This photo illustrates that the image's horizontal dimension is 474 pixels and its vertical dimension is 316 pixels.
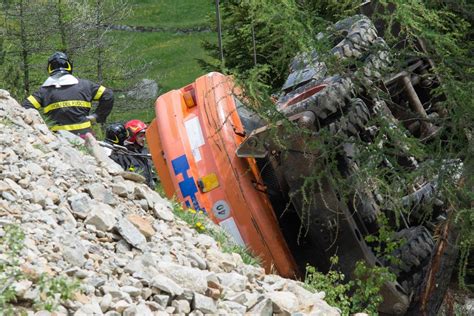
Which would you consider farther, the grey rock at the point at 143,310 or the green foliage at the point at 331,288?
the green foliage at the point at 331,288

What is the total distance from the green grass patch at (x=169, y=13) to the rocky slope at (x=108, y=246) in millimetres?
41556

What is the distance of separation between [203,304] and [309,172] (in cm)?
333

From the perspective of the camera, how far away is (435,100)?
11258 millimetres

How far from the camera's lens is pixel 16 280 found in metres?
5.64

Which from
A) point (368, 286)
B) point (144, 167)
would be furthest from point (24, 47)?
point (368, 286)

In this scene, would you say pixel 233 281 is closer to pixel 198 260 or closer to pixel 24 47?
pixel 198 260

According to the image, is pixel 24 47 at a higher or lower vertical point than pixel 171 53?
lower

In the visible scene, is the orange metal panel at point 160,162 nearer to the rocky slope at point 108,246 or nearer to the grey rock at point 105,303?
the rocky slope at point 108,246

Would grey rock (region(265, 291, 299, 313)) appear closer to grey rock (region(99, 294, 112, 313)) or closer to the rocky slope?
the rocky slope

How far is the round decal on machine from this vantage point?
10.2 meters

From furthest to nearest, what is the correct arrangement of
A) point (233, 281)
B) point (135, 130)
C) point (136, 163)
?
1. point (135, 130)
2. point (136, 163)
3. point (233, 281)

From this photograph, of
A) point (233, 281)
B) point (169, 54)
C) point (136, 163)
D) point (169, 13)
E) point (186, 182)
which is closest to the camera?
point (233, 281)

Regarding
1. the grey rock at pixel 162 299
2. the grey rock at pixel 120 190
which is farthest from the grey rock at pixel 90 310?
the grey rock at pixel 120 190

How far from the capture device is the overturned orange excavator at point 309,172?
9.50 meters
